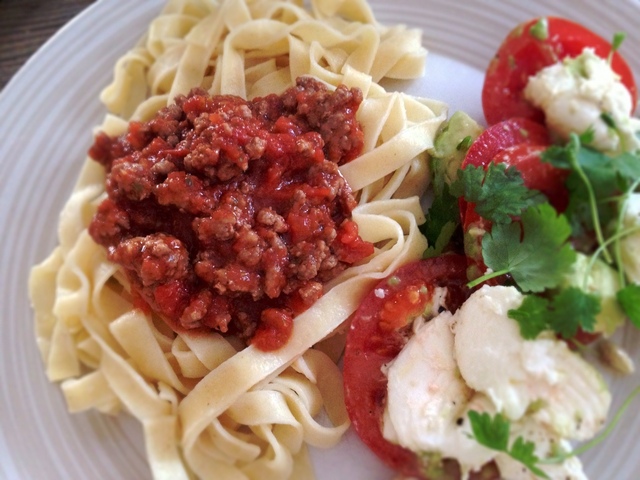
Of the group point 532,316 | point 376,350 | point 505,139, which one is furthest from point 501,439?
point 505,139

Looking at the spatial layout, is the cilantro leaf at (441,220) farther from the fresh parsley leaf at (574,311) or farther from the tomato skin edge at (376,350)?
the fresh parsley leaf at (574,311)

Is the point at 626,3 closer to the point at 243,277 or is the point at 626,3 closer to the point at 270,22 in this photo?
the point at 270,22

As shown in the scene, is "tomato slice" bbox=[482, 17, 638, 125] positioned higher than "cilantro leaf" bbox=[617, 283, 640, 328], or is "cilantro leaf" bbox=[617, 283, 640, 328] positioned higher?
"tomato slice" bbox=[482, 17, 638, 125]

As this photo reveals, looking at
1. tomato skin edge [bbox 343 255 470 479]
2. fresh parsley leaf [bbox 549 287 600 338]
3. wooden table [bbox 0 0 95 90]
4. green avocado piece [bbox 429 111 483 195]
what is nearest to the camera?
fresh parsley leaf [bbox 549 287 600 338]

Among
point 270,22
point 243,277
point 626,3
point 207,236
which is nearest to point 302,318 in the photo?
point 243,277

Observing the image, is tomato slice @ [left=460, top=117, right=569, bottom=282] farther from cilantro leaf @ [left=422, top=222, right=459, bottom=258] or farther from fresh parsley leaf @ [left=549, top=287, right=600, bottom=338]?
fresh parsley leaf @ [left=549, top=287, right=600, bottom=338]

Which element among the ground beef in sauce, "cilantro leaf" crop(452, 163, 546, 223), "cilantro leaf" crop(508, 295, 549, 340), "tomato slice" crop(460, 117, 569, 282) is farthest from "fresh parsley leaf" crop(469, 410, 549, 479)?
the ground beef in sauce
